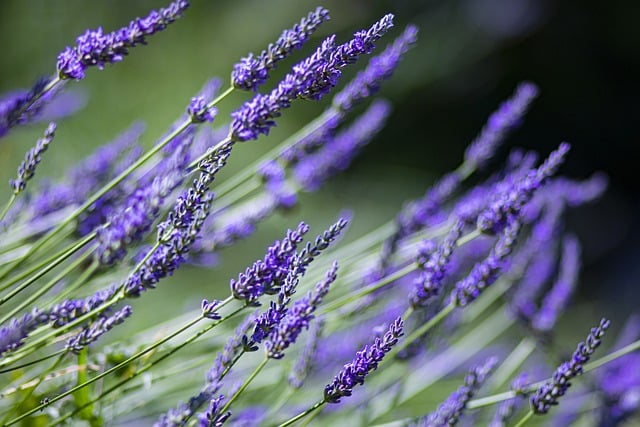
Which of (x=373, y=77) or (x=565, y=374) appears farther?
(x=373, y=77)

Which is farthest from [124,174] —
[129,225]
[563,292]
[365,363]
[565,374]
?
[563,292]

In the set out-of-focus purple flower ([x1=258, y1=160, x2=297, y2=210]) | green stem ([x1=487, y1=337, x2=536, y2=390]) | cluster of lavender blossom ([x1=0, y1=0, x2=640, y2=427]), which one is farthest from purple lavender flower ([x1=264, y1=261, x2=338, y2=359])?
green stem ([x1=487, y1=337, x2=536, y2=390])

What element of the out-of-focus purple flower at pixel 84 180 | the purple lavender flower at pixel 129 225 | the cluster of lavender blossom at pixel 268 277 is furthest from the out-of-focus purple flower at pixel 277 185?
the purple lavender flower at pixel 129 225

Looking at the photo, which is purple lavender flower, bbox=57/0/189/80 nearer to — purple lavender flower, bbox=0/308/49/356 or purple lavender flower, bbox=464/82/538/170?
purple lavender flower, bbox=0/308/49/356

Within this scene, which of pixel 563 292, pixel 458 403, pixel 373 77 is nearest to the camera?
pixel 458 403

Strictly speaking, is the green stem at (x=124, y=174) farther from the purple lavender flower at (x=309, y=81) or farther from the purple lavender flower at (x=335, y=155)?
the purple lavender flower at (x=335, y=155)

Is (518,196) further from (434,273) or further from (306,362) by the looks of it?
(306,362)
